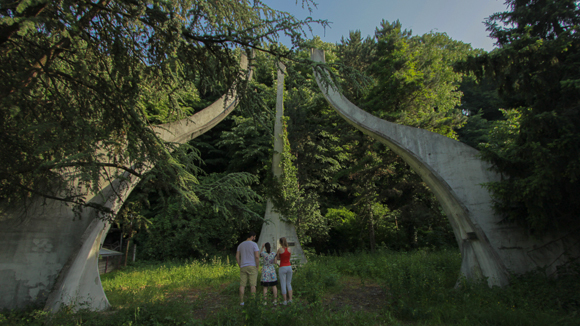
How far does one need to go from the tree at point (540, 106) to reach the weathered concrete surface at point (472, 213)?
40 cm

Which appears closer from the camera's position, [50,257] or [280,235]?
[50,257]

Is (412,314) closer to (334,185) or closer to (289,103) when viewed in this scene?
(334,185)

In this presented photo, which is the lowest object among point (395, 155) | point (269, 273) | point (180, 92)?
point (269, 273)

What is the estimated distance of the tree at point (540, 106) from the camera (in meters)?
5.03

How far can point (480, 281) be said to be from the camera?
19.7 feet

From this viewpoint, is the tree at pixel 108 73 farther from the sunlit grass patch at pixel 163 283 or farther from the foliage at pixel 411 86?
the foliage at pixel 411 86

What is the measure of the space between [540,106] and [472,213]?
7.88 feet

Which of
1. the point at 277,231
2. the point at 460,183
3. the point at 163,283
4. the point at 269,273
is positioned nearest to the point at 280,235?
the point at 277,231

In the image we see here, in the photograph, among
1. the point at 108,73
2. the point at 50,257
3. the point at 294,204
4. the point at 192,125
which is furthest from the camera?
the point at 294,204

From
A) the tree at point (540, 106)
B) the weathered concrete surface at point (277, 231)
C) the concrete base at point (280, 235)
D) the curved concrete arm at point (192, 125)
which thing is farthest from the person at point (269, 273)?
the concrete base at point (280, 235)

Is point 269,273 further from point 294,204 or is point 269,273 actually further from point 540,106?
point 294,204

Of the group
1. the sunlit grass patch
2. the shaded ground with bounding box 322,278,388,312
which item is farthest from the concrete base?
the shaded ground with bounding box 322,278,388,312

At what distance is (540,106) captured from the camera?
5.82 meters

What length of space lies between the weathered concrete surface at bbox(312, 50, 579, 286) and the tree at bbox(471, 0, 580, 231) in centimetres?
40
